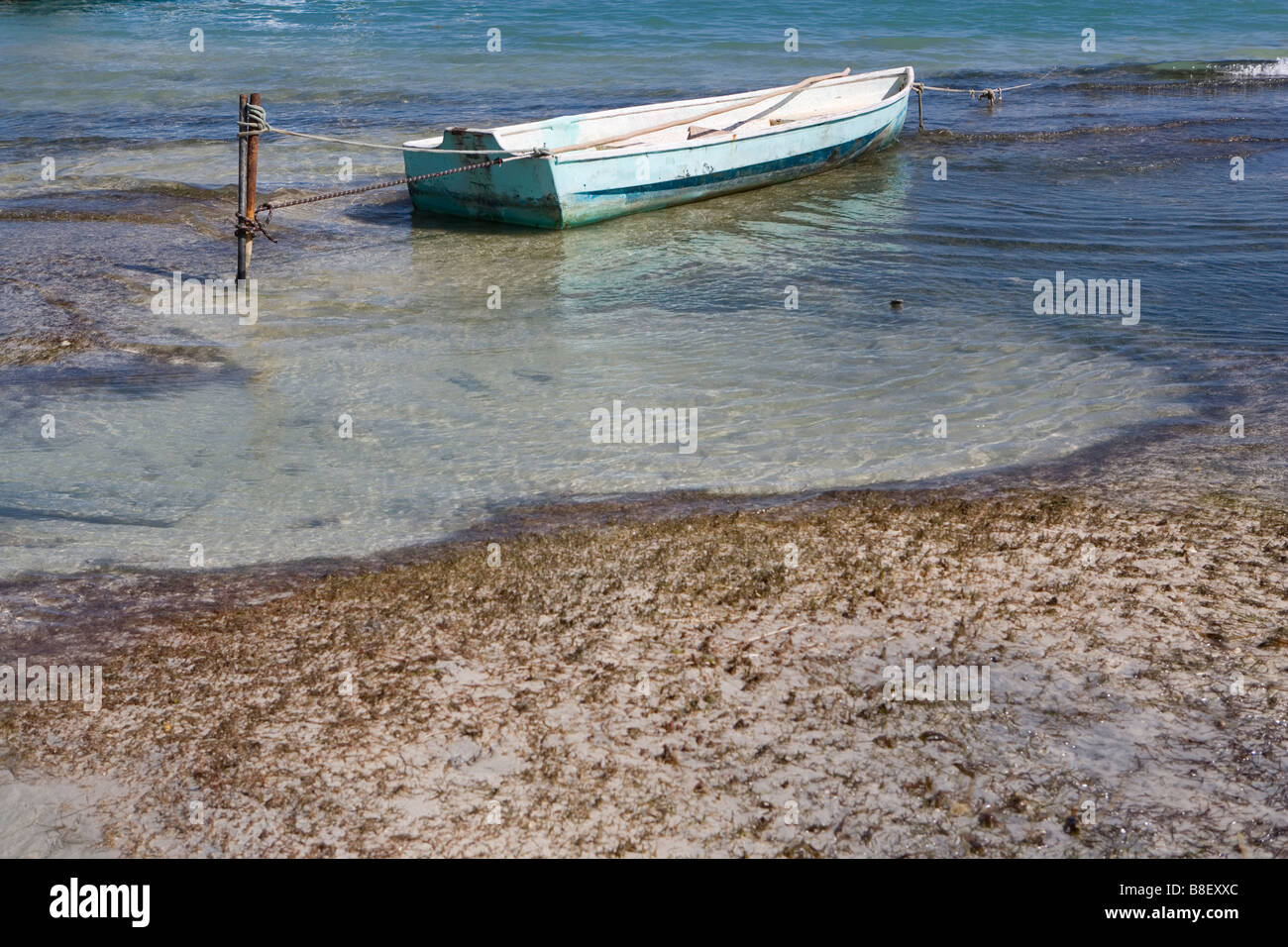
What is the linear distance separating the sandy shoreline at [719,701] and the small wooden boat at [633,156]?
20.1ft

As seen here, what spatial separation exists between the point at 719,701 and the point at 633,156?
8.08 m

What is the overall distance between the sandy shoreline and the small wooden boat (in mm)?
6140

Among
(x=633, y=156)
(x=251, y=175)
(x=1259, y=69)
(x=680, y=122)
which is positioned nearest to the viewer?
(x=251, y=175)

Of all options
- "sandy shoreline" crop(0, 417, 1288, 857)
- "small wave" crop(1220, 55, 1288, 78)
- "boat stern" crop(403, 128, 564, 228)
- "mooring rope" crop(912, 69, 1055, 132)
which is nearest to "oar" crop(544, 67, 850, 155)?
"boat stern" crop(403, 128, 564, 228)

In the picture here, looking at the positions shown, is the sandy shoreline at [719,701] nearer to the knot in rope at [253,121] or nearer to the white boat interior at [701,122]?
the knot in rope at [253,121]

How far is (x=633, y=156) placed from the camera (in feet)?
36.9

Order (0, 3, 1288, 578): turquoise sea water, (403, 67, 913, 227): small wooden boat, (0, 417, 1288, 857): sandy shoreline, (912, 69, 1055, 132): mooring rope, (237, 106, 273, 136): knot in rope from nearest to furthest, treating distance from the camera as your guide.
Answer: (0, 417, 1288, 857): sandy shoreline < (0, 3, 1288, 578): turquoise sea water < (237, 106, 273, 136): knot in rope < (403, 67, 913, 227): small wooden boat < (912, 69, 1055, 132): mooring rope

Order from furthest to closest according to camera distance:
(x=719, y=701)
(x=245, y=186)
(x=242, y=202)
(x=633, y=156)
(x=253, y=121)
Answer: (x=633, y=156), (x=242, y=202), (x=245, y=186), (x=253, y=121), (x=719, y=701)

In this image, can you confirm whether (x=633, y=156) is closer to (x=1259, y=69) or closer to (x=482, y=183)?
(x=482, y=183)

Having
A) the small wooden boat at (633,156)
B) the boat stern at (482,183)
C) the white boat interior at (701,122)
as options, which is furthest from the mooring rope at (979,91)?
the boat stern at (482,183)

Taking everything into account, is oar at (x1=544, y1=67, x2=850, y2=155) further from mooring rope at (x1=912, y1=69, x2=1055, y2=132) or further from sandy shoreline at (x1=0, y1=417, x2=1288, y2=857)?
sandy shoreline at (x1=0, y1=417, x2=1288, y2=857)

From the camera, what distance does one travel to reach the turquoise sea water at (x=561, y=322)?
608cm

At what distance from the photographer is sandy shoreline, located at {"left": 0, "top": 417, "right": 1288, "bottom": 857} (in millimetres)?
3635

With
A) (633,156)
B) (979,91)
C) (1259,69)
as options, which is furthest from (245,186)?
(1259,69)
